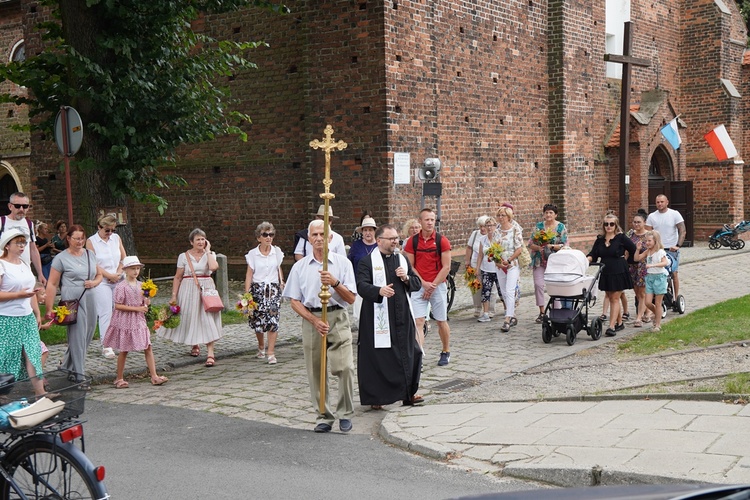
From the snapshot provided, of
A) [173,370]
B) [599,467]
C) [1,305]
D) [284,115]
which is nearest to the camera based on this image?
[599,467]

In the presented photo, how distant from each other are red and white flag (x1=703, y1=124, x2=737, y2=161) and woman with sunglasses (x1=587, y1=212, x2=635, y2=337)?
59.2ft

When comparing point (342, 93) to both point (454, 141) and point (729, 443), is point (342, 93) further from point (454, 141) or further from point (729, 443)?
point (729, 443)

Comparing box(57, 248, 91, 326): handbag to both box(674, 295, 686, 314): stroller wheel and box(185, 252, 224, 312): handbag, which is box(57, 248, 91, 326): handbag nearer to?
box(185, 252, 224, 312): handbag

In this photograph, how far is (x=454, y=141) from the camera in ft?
69.5

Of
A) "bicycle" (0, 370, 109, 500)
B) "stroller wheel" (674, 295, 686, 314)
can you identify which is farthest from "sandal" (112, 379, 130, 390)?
"stroller wheel" (674, 295, 686, 314)

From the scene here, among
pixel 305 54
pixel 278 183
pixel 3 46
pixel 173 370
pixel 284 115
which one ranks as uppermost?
pixel 3 46

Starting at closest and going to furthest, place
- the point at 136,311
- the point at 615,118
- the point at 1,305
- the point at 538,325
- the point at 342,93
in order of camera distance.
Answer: the point at 1,305
the point at 136,311
the point at 538,325
the point at 342,93
the point at 615,118

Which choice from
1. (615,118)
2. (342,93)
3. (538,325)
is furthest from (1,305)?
(615,118)

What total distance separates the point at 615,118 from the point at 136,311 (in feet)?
68.5

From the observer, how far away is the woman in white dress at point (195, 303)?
38.9 feet

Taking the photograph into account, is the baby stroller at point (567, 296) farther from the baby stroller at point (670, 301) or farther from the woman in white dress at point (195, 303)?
the woman in white dress at point (195, 303)

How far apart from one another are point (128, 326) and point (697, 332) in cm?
734

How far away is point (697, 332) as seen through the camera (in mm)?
12086

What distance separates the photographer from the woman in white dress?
466 inches
